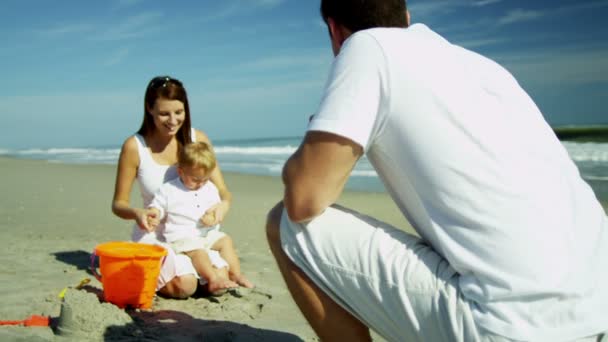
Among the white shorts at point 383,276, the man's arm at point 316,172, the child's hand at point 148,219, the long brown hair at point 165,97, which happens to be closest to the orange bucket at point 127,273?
the child's hand at point 148,219

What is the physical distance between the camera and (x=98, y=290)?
137 inches

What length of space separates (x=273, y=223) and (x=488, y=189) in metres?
0.82

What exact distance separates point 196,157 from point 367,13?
6.91 ft

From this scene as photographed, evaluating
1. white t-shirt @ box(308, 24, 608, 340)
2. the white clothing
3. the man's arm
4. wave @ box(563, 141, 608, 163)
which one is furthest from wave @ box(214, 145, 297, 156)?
white t-shirt @ box(308, 24, 608, 340)

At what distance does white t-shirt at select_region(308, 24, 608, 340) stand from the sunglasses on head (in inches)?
93.9

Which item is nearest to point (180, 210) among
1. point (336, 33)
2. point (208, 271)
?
point (208, 271)

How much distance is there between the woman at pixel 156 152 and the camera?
376 centimetres

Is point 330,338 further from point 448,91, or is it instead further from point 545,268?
point 448,91

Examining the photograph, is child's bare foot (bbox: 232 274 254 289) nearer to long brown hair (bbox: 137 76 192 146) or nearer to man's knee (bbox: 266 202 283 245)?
long brown hair (bbox: 137 76 192 146)

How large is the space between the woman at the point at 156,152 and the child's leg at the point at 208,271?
0.05 meters

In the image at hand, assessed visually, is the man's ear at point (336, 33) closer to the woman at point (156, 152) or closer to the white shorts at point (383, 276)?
the white shorts at point (383, 276)

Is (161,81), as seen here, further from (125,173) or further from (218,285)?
(218,285)

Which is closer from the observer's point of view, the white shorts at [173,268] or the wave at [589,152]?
the white shorts at [173,268]

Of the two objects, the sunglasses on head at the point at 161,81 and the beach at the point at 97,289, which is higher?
the sunglasses on head at the point at 161,81
